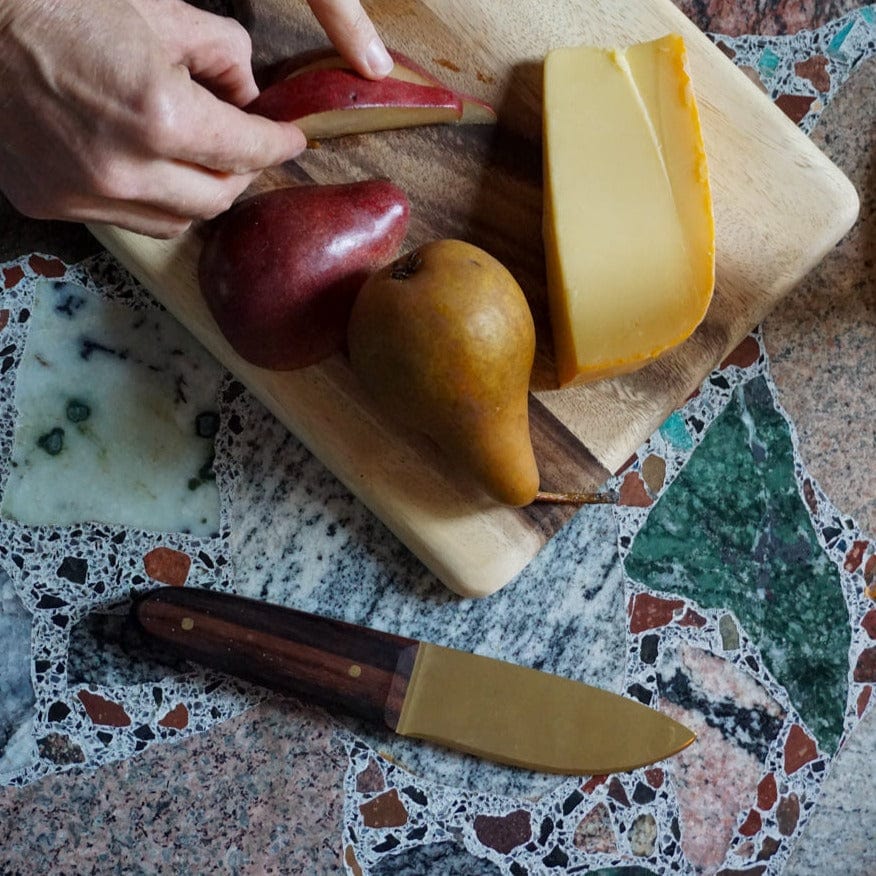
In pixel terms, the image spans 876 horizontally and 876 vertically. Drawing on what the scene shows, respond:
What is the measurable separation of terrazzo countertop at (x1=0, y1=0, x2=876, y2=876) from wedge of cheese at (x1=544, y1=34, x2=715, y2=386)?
0.59 ft

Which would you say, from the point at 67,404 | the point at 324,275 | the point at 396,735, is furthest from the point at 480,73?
the point at 396,735

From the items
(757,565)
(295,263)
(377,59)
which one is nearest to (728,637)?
(757,565)

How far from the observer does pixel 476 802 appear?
3.67 feet

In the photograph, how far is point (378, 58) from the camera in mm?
1020

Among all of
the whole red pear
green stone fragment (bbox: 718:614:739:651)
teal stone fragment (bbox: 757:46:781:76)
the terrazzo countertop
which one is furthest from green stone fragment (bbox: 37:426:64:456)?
teal stone fragment (bbox: 757:46:781:76)

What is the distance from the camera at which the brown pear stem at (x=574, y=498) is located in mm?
1035

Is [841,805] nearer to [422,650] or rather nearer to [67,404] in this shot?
[422,650]

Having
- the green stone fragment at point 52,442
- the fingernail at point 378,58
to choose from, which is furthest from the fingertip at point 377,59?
the green stone fragment at point 52,442

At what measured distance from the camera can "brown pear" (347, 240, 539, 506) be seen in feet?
3.02

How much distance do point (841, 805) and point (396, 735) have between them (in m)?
0.52

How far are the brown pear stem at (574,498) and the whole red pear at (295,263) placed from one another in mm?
265

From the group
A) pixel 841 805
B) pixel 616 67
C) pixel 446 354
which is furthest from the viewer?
pixel 841 805

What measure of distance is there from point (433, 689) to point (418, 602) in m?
0.11

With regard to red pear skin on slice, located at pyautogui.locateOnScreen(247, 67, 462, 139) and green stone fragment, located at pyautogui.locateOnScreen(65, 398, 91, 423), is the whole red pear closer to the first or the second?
red pear skin on slice, located at pyautogui.locateOnScreen(247, 67, 462, 139)
